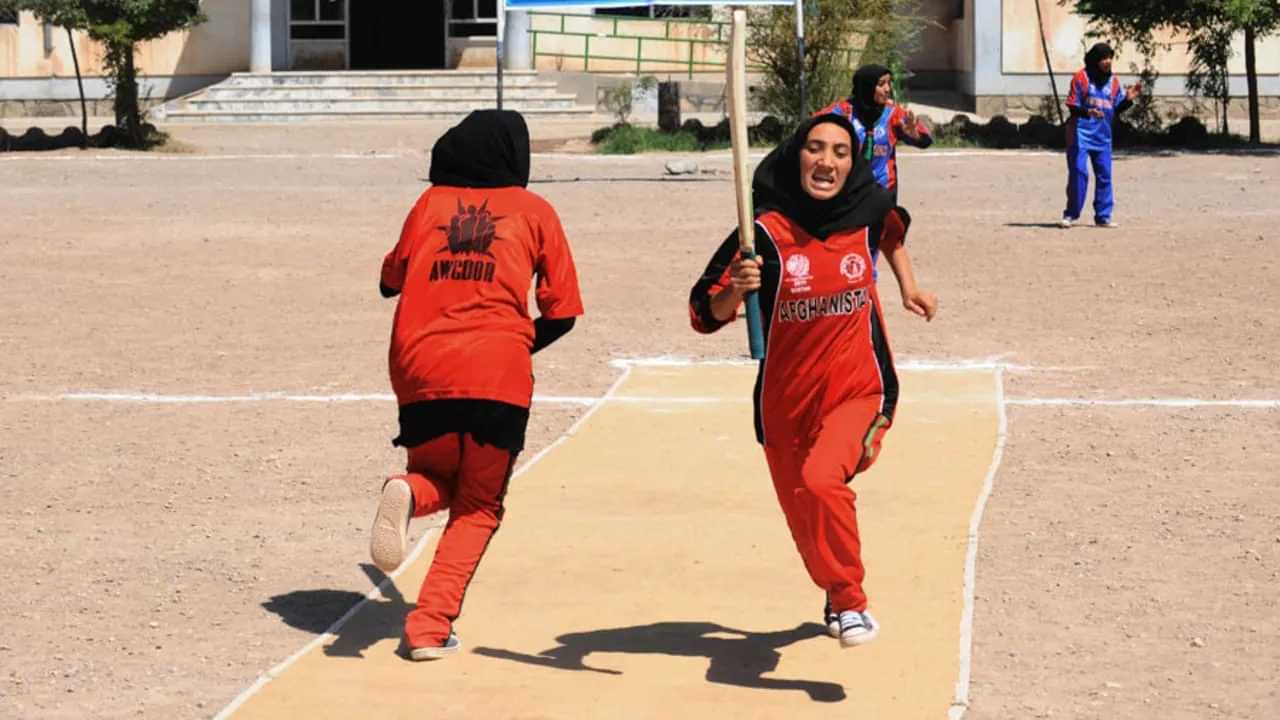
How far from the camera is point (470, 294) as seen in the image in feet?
22.4

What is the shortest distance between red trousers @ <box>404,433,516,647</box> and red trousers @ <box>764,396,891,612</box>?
2.99 ft

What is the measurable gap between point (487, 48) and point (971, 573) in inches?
1337

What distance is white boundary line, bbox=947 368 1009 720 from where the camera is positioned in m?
6.41

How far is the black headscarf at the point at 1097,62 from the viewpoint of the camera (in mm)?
19531

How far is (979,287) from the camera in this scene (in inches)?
635

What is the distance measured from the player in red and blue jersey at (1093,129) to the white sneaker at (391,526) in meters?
13.9

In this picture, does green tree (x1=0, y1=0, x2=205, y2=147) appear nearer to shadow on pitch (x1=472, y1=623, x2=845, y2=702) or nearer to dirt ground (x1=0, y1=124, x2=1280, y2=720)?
dirt ground (x1=0, y1=124, x2=1280, y2=720)

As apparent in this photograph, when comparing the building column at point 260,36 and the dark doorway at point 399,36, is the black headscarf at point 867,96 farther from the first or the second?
the dark doorway at point 399,36

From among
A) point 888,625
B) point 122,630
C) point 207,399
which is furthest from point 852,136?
point 207,399

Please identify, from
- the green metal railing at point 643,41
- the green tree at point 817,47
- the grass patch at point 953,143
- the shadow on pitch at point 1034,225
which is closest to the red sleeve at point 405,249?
the shadow on pitch at point 1034,225

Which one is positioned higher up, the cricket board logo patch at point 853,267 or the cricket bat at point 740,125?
the cricket bat at point 740,125

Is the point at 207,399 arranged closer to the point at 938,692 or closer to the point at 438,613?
the point at 438,613

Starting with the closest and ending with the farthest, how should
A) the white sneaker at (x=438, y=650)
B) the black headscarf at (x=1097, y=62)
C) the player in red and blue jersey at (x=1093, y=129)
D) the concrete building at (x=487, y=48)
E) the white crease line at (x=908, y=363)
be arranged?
the white sneaker at (x=438, y=650) < the white crease line at (x=908, y=363) < the black headscarf at (x=1097, y=62) < the player in red and blue jersey at (x=1093, y=129) < the concrete building at (x=487, y=48)

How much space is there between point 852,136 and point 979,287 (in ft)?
31.8
